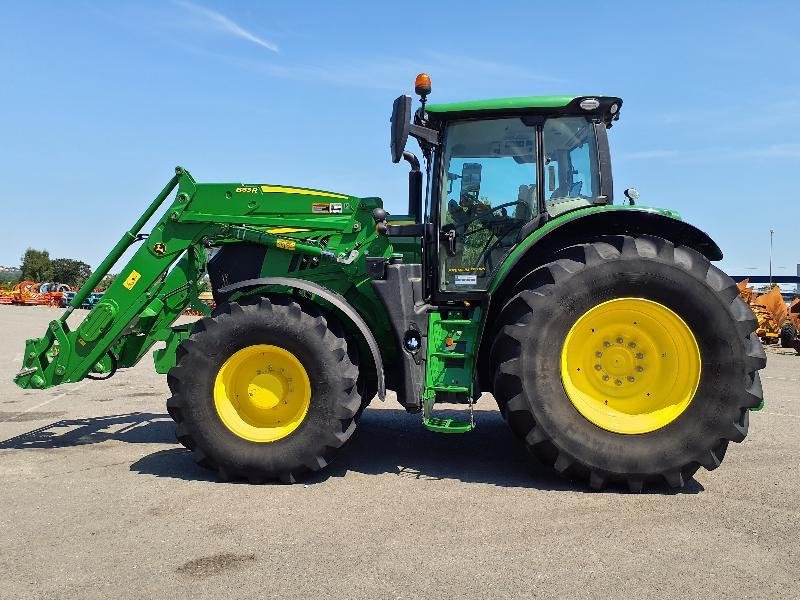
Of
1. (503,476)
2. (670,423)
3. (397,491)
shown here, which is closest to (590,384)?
(670,423)

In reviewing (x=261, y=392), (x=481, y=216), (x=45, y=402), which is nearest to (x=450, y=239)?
(x=481, y=216)

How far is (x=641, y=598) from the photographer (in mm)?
2938

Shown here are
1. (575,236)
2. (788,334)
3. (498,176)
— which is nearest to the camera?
(575,236)

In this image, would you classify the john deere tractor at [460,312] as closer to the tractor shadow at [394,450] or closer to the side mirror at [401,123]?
the side mirror at [401,123]

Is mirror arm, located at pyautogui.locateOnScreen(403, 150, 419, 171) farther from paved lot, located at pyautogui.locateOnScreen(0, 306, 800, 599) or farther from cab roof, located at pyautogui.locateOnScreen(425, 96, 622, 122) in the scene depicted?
paved lot, located at pyautogui.locateOnScreen(0, 306, 800, 599)

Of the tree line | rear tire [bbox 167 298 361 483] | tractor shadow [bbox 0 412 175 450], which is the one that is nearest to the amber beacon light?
rear tire [bbox 167 298 361 483]

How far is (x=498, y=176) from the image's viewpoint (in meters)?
5.30

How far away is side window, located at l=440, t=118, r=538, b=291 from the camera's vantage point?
208 inches

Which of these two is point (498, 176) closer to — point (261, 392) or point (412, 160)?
point (412, 160)

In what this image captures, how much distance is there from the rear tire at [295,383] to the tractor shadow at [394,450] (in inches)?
9.2

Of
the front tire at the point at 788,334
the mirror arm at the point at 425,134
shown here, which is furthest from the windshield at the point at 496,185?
the front tire at the point at 788,334

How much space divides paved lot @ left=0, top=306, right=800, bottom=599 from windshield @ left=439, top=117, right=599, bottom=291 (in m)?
1.66

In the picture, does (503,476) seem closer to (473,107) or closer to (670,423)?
(670,423)

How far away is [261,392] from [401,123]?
224 centimetres
